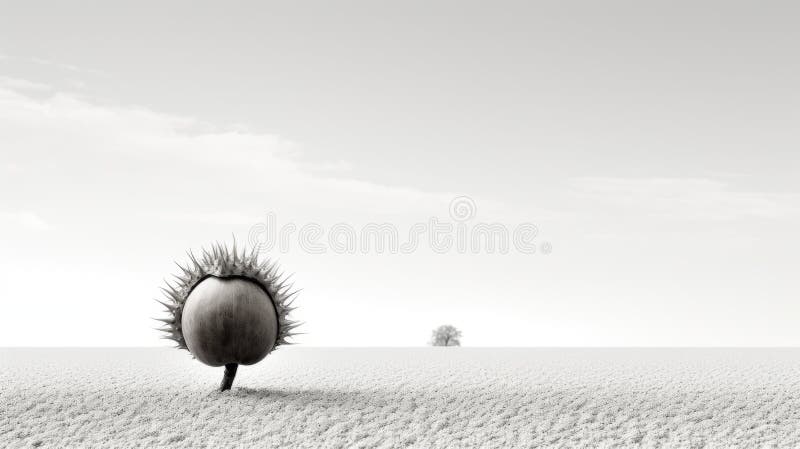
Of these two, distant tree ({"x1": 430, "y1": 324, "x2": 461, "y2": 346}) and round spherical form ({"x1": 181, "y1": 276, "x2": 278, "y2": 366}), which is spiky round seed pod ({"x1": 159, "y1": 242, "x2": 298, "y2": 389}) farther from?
distant tree ({"x1": 430, "y1": 324, "x2": 461, "y2": 346})

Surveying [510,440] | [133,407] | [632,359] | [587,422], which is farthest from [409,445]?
[632,359]

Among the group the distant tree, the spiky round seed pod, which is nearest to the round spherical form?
the spiky round seed pod

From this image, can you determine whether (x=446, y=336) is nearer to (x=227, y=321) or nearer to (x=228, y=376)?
(x=228, y=376)

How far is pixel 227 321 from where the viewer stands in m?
15.1

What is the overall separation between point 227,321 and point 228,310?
243 millimetres

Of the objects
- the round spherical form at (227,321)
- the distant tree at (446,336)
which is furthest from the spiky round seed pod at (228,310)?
the distant tree at (446,336)

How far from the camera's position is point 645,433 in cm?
1418

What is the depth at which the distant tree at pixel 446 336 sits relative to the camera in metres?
43.7

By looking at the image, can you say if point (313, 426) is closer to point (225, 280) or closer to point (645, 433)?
point (225, 280)

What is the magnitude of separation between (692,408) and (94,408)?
45.0ft

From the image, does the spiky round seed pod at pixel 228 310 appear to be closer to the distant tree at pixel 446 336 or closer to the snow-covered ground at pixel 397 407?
the snow-covered ground at pixel 397 407

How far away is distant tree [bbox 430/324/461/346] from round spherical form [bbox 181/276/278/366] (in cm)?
2885

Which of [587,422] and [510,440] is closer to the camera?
[510,440]

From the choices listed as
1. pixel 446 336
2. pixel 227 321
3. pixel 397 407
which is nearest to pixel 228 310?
pixel 227 321
